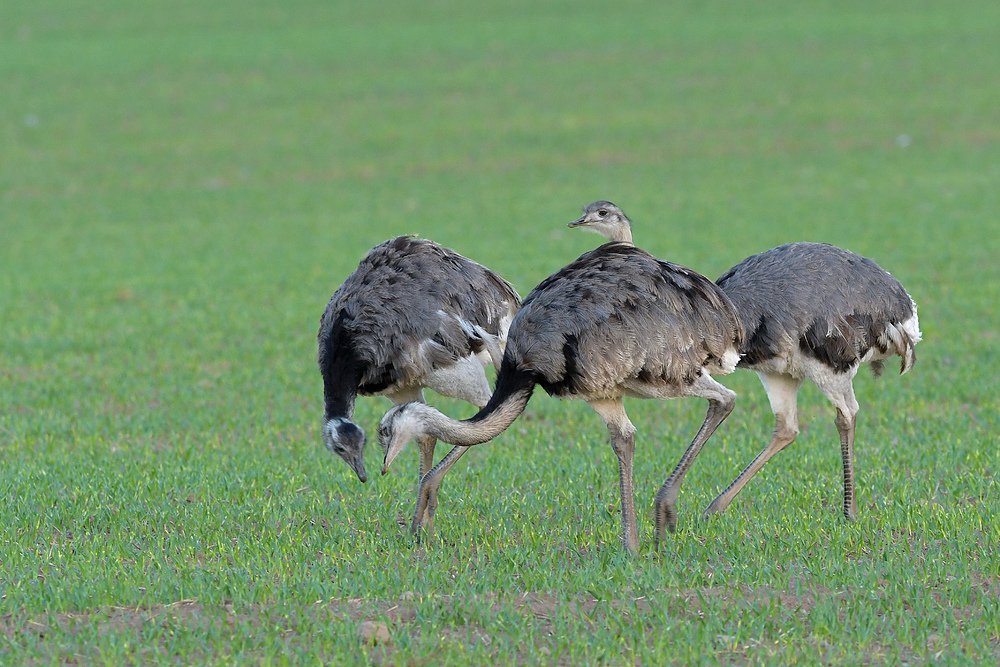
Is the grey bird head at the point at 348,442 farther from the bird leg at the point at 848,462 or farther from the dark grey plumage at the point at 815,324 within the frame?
the bird leg at the point at 848,462

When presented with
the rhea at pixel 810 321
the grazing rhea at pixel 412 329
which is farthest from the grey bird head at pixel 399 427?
the rhea at pixel 810 321

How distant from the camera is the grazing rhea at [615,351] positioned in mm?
6332

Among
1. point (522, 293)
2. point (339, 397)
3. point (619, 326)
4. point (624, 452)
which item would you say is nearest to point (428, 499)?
point (339, 397)

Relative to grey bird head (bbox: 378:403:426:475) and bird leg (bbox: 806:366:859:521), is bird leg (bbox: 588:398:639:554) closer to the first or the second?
grey bird head (bbox: 378:403:426:475)

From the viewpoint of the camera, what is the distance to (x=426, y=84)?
34.2 metres

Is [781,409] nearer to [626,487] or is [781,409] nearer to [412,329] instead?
[626,487]

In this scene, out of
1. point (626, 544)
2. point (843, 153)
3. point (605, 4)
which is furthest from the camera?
point (605, 4)

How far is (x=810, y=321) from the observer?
22.8 feet

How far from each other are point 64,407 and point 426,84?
81.1 ft

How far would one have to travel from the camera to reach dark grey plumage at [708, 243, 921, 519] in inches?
273

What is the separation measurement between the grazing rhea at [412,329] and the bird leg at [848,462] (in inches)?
78.0

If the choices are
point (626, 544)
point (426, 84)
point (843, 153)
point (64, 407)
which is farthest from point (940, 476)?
point (426, 84)

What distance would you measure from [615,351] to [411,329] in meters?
1.38

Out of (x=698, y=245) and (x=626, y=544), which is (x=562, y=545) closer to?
(x=626, y=544)
